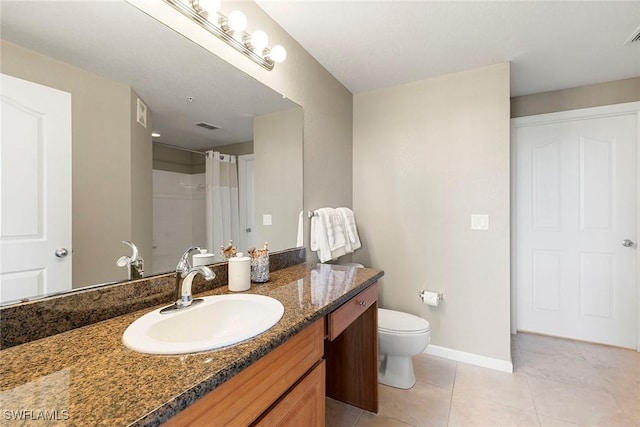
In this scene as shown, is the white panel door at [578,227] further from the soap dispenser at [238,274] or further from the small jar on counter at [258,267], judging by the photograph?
the soap dispenser at [238,274]

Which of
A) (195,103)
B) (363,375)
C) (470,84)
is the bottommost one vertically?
(363,375)

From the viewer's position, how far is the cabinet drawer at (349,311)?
108cm

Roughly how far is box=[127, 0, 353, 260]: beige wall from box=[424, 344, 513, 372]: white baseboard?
4.20ft

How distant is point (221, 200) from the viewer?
1.38 metres

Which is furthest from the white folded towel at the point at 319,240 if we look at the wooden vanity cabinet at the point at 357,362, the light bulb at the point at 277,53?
the light bulb at the point at 277,53

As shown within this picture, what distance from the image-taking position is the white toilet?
1.75m

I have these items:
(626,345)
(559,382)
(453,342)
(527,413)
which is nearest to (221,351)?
(527,413)

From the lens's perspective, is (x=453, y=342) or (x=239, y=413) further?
(x=453, y=342)

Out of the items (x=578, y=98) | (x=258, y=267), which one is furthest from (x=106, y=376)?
(x=578, y=98)

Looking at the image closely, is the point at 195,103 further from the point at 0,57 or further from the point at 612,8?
the point at 612,8

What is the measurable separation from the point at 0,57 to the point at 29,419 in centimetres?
79

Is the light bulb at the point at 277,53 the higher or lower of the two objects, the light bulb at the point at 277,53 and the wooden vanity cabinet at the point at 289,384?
the higher

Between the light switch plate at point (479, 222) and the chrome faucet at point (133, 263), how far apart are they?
210 cm

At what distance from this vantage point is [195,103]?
49.8 inches
